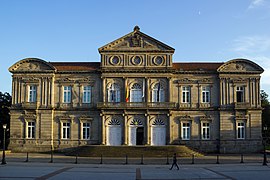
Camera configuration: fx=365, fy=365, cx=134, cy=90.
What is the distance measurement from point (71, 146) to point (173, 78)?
1589 cm

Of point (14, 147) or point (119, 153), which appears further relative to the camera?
point (14, 147)

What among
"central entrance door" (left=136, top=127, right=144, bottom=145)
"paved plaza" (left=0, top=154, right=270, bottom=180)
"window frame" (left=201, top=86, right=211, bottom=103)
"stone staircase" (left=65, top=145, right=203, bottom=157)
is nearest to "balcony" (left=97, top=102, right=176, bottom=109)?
"central entrance door" (left=136, top=127, right=144, bottom=145)

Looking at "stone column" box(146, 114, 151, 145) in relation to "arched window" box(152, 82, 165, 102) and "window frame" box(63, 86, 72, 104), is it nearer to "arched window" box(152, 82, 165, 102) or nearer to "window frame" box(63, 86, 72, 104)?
"arched window" box(152, 82, 165, 102)

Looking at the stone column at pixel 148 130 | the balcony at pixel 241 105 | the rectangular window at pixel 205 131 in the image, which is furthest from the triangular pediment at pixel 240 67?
the stone column at pixel 148 130

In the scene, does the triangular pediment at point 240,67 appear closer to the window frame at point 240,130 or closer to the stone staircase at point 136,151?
the window frame at point 240,130

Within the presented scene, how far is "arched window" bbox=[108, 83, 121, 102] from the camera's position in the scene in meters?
47.1

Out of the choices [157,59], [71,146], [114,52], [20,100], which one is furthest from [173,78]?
[20,100]

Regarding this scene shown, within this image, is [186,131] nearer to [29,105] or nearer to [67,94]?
[67,94]

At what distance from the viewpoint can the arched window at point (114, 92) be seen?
155ft

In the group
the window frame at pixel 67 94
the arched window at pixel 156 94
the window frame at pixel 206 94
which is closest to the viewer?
the arched window at pixel 156 94

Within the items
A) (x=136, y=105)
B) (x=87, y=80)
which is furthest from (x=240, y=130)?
(x=87, y=80)

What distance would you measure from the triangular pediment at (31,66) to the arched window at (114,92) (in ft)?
26.3

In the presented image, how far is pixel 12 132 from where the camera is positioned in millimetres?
47344

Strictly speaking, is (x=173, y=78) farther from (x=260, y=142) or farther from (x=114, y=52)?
(x=260, y=142)
